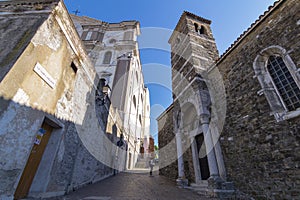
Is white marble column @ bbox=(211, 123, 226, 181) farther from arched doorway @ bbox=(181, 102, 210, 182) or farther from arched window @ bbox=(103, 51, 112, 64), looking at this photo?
arched window @ bbox=(103, 51, 112, 64)

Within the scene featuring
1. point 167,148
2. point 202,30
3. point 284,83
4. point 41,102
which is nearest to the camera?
point 41,102

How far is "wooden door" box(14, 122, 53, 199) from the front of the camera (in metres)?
3.31

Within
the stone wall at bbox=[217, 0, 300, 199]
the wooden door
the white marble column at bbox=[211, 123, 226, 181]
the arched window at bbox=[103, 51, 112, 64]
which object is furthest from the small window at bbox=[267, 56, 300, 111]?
the arched window at bbox=[103, 51, 112, 64]

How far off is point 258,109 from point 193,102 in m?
2.98

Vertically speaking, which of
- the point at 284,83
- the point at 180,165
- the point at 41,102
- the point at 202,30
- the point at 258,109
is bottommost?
the point at 180,165

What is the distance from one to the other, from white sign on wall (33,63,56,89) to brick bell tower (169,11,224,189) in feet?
19.2

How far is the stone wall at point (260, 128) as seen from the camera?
3.90 metres

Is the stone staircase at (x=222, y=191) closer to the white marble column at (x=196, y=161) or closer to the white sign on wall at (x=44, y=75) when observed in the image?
the white marble column at (x=196, y=161)

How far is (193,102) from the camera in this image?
7.47m

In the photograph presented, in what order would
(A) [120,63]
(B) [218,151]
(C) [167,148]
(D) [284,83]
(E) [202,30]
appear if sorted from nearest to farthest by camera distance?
(D) [284,83], (B) [218,151], (C) [167,148], (E) [202,30], (A) [120,63]

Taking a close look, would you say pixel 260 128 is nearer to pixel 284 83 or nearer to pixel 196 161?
pixel 284 83

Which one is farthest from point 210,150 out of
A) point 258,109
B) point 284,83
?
point 284,83

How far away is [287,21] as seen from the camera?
4562 mm

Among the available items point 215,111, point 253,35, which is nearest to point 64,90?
point 215,111
